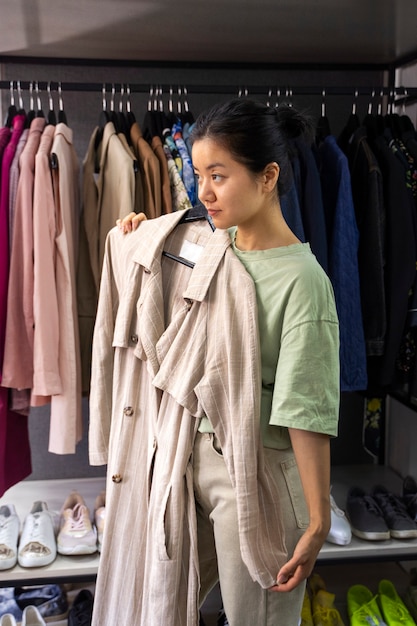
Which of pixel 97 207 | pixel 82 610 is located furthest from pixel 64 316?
pixel 82 610

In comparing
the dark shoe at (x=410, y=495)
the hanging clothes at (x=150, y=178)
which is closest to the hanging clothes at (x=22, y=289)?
the hanging clothes at (x=150, y=178)

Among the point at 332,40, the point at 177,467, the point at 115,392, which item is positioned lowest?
the point at 177,467

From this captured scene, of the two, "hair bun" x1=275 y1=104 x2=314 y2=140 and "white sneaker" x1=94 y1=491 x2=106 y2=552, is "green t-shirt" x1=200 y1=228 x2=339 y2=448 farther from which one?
"white sneaker" x1=94 y1=491 x2=106 y2=552

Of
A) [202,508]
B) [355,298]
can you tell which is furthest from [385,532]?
[202,508]

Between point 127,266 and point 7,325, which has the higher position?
point 127,266

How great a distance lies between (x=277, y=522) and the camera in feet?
4.30

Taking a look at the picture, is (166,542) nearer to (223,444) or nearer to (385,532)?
(223,444)

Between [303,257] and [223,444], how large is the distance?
371 millimetres

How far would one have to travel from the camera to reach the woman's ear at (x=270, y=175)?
1247 millimetres

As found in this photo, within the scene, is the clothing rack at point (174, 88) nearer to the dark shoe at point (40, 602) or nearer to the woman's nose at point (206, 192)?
the woman's nose at point (206, 192)

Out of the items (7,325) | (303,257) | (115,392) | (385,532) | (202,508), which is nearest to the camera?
(303,257)

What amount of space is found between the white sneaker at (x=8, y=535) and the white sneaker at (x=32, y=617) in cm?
19

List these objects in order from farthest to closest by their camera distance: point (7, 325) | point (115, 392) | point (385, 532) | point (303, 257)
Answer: point (385, 532) < point (7, 325) < point (115, 392) < point (303, 257)

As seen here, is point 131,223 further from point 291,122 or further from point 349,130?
point 349,130
